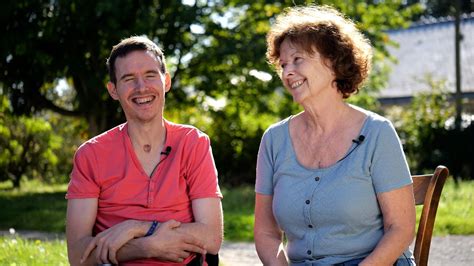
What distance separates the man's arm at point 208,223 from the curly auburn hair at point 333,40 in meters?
0.76

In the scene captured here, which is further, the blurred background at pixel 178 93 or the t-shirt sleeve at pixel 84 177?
the blurred background at pixel 178 93

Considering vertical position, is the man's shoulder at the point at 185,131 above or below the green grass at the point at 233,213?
above

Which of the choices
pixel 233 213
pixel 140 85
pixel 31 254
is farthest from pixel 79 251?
pixel 233 213

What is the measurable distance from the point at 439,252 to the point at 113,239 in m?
5.00

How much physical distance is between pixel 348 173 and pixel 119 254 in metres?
1.03

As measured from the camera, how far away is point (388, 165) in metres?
3.43

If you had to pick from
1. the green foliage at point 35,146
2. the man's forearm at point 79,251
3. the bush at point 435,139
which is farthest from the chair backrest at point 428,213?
the bush at point 435,139

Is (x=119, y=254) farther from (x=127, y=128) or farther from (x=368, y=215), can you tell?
(x=368, y=215)

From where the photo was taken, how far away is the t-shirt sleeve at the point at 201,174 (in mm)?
3811

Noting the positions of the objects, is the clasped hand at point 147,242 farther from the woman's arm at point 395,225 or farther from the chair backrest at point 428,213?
the chair backrest at point 428,213

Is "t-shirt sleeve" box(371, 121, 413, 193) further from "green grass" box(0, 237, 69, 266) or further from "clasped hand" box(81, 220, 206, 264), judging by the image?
"green grass" box(0, 237, 69, 266)

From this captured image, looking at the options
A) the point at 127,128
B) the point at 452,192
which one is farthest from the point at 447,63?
the point at 127,128

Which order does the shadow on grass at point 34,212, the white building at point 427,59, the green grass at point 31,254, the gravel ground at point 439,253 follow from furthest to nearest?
the white building at point 427,59 < the shadow on grass at point 34,212 < the gravel ground at point 439,253 < the green grass at point 31,254

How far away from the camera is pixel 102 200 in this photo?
3.81m
